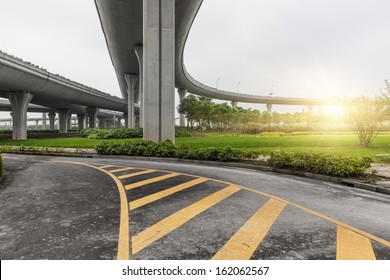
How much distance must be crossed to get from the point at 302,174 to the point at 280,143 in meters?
14.6

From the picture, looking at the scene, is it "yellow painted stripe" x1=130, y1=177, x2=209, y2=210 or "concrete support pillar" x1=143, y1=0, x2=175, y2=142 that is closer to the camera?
"yellow painted stripe" x1=130, y1=177, x2=209, y2=210

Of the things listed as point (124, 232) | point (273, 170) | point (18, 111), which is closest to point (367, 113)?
point (273, 170)

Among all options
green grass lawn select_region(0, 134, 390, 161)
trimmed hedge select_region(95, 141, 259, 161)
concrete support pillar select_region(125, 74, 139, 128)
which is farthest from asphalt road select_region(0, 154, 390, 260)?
concrete support pillar select_region(125, 74, 139, 128)

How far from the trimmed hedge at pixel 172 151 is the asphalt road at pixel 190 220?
5.19 m

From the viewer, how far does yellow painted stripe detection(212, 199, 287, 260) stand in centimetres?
355

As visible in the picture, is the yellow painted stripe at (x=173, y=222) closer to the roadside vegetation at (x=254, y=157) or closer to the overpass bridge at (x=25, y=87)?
the roadside vegetation at (x=254, y=157)

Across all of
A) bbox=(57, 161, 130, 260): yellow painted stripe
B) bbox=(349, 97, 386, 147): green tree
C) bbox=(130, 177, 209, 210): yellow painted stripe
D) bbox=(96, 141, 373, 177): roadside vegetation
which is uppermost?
bbox=(349, 97, 386, 147): green tree

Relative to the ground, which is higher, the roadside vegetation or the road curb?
the roadside vegetation

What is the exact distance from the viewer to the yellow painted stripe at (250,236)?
11.7 ft

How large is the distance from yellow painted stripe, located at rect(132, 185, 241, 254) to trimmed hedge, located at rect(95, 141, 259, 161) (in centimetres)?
679

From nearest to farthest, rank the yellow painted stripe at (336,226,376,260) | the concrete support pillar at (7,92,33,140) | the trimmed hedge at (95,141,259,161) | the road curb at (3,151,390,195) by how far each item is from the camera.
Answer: the yellow painted stripe at (336,226,376,260), the road curb at (3,151,390,195), the trimmed hedge at (95,141,259,161), the concrete support pillar at (7,92,33,140)

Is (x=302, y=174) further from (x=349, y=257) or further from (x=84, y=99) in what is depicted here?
(x=84, y=99)

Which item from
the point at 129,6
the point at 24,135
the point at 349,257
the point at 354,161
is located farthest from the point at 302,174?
the point at 24,135

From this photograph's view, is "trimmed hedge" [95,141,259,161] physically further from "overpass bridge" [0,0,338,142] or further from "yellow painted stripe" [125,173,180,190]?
"yellow painted stripe" [125,173,180,190]
